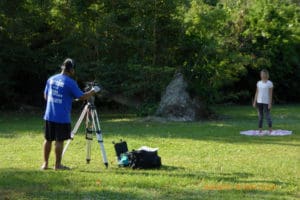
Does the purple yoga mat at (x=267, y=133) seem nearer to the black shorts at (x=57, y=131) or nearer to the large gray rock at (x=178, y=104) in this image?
the large gray rock at (x=178, y=104)

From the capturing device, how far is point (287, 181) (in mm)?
9039

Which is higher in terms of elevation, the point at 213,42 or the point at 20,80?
the point at 213,42

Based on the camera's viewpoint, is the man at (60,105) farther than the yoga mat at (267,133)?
No

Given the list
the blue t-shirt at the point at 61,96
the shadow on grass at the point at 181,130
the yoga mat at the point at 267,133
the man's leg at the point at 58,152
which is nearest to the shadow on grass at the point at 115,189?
the man's leg at the point at 58,152

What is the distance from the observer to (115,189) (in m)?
8.29

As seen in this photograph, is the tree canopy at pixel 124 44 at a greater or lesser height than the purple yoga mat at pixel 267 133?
greater

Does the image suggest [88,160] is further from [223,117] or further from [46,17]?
[46,17]

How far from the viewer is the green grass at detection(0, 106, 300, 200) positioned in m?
8.11

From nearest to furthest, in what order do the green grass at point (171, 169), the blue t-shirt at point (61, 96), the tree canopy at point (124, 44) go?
the green grass at point (171, 169) → the blue t-shirt at point (61, 96) → the tree canopy at point (124, 44)

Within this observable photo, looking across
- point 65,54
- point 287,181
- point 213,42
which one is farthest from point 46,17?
point 287,181

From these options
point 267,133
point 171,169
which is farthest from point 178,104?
point 171,169

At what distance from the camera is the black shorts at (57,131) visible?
9.79 metres

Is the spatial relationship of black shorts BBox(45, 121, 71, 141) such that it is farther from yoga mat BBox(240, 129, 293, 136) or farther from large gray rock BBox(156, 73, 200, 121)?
large gray rock BBox(156, 73, 200, 121)

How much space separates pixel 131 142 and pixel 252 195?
20.3 ft
